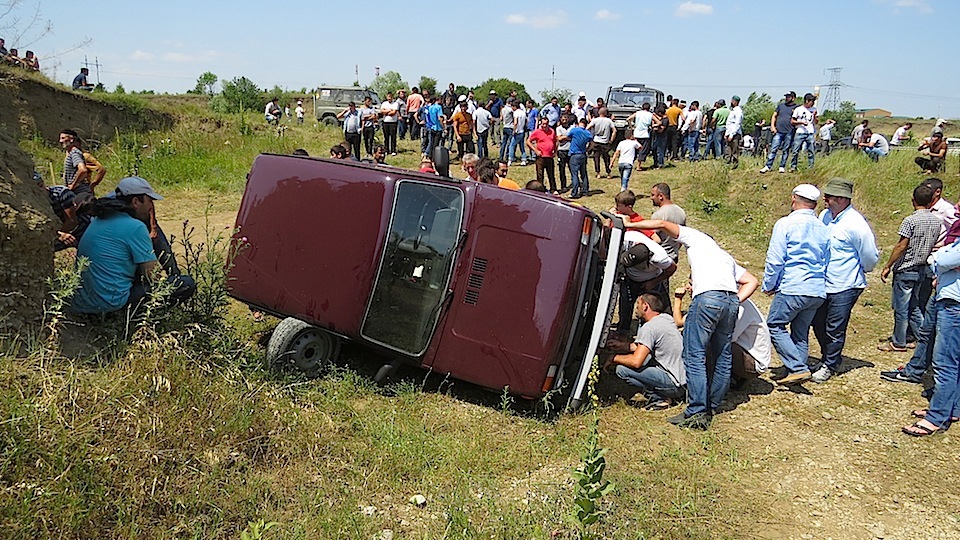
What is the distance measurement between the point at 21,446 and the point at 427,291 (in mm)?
2725

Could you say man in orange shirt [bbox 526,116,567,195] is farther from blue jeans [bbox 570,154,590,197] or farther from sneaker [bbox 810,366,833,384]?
sneaker [bbox 810,366,833,384]

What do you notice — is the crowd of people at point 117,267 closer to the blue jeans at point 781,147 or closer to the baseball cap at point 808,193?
the baseball cap at point 808,193

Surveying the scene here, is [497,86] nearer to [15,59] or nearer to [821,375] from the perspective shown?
[15,59]

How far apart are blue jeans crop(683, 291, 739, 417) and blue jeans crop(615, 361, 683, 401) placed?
0.22 metres

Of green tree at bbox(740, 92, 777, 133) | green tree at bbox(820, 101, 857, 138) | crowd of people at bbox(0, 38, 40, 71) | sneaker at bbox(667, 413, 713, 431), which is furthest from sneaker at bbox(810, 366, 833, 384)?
green tree at bbox(740, 92, 777, 133)

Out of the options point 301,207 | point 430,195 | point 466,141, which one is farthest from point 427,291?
point 466,141

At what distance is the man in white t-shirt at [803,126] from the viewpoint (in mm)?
13500

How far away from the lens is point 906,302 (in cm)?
655

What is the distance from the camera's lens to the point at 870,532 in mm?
3922

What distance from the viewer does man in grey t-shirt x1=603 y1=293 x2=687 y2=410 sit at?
5.41 metres

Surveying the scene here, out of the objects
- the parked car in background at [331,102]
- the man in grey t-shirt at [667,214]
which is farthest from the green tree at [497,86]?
the man in grey t-shirt at [667,214]

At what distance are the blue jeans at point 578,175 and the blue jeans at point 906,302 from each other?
700cm

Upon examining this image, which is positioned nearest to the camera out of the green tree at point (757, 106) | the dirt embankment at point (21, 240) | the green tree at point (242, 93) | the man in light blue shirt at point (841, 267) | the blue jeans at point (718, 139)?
the dirt embankment at point (21, 240)

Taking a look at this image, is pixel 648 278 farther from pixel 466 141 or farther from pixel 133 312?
pixel 466 141
